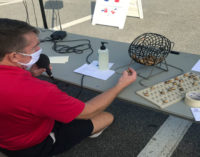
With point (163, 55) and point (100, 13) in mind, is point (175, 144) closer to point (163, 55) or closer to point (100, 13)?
point (163, 55)

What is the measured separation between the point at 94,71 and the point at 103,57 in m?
0.12

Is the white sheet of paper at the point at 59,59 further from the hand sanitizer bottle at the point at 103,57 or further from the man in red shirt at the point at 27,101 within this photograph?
the man in red shirt at the point at 27,101

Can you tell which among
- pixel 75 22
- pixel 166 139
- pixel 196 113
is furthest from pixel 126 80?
pixel 75 22

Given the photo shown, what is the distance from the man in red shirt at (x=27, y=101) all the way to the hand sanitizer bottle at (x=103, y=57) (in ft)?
0.74

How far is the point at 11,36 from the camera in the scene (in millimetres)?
920

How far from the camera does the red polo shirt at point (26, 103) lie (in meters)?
0.89

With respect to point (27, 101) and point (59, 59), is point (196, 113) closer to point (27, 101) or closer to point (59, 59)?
point (27, 101)

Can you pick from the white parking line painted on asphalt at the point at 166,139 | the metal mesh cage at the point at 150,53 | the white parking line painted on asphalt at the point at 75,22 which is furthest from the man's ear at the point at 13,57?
the white parking line painted on asphalt at the point at 75,22

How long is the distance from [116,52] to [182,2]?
487cm

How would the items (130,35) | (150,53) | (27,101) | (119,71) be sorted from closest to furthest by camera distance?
(27,101)
(150,53)
(119,71)
(130,35)

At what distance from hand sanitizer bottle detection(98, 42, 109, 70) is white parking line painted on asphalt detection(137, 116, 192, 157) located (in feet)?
2.48

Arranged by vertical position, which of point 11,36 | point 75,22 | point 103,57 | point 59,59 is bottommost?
point 75,22

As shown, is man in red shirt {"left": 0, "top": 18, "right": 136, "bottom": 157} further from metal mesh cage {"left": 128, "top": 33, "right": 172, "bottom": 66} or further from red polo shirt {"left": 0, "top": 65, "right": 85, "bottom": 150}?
metal mesh cage {"left": 128, "top": 33, "right": 172, "bottom": 66}

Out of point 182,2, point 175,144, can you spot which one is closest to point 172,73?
point 175,144
